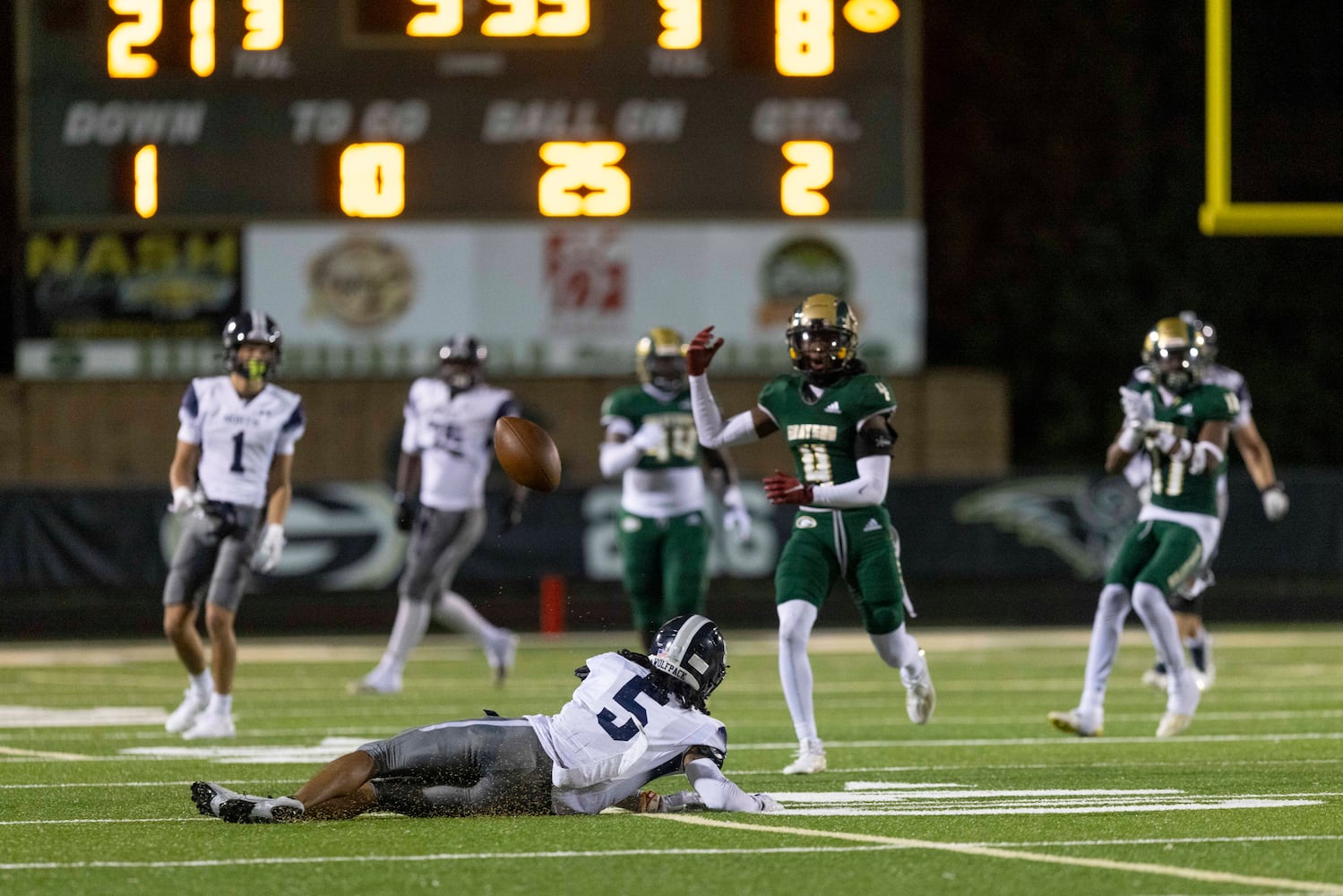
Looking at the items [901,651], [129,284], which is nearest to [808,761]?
[901,651]

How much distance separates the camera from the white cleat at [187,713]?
372 inches

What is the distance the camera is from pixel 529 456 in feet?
24.9

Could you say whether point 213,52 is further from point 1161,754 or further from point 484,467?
point 1161,754

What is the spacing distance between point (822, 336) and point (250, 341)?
2710mm

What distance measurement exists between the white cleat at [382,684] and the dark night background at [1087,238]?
1816 centimetres

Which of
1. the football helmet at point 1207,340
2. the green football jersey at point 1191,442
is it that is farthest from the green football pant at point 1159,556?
the football helmet at point 1207,340

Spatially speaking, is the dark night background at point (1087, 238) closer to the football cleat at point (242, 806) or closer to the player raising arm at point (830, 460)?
the player raising arm at point (830, 460)

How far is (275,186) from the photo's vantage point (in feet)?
52.8

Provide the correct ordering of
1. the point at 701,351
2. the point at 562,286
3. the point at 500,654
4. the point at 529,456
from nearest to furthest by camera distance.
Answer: the point at 529,456 → the point at 701,351 → the point at 500,654 → the point at 562,286

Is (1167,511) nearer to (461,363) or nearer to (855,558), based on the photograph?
(855,558)

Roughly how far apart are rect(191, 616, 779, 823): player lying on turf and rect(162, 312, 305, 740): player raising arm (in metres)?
3.07

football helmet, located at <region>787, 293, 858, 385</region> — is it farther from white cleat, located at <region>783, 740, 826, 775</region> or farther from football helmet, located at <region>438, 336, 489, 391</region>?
football helmet, located at <region>438, 336, 489, 391</region>

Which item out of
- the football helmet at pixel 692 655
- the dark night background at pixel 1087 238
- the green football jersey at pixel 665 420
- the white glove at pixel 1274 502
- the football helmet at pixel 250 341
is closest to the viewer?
the football helmet at pixel 692 655

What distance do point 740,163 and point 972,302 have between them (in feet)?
44.7
